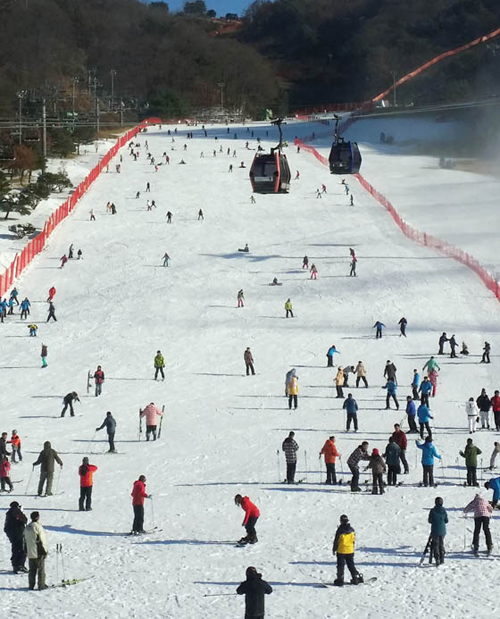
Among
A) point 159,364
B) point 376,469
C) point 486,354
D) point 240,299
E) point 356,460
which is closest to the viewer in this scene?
point 376,469

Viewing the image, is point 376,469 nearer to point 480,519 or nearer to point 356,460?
point 356,460

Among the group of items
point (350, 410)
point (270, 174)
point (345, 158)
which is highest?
point (345, 158)

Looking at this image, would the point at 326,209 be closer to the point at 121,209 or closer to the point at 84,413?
the point at 121,209

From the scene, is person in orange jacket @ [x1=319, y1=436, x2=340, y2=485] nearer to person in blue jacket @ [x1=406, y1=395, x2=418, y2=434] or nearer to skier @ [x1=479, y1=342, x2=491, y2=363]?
person in blue jacket @ [x1=406, y1=395, x2=418, y2=434]

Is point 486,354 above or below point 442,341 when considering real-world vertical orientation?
below

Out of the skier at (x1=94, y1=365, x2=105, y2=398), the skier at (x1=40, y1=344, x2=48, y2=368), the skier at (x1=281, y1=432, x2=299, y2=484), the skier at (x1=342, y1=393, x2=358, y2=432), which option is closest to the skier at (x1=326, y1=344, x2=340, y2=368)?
the skier at (x1=94, y1=365, x2=105, y2=398)

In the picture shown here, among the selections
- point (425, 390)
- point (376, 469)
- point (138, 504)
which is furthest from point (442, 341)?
point (138, 504)

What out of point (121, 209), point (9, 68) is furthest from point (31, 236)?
point (9, 68)
